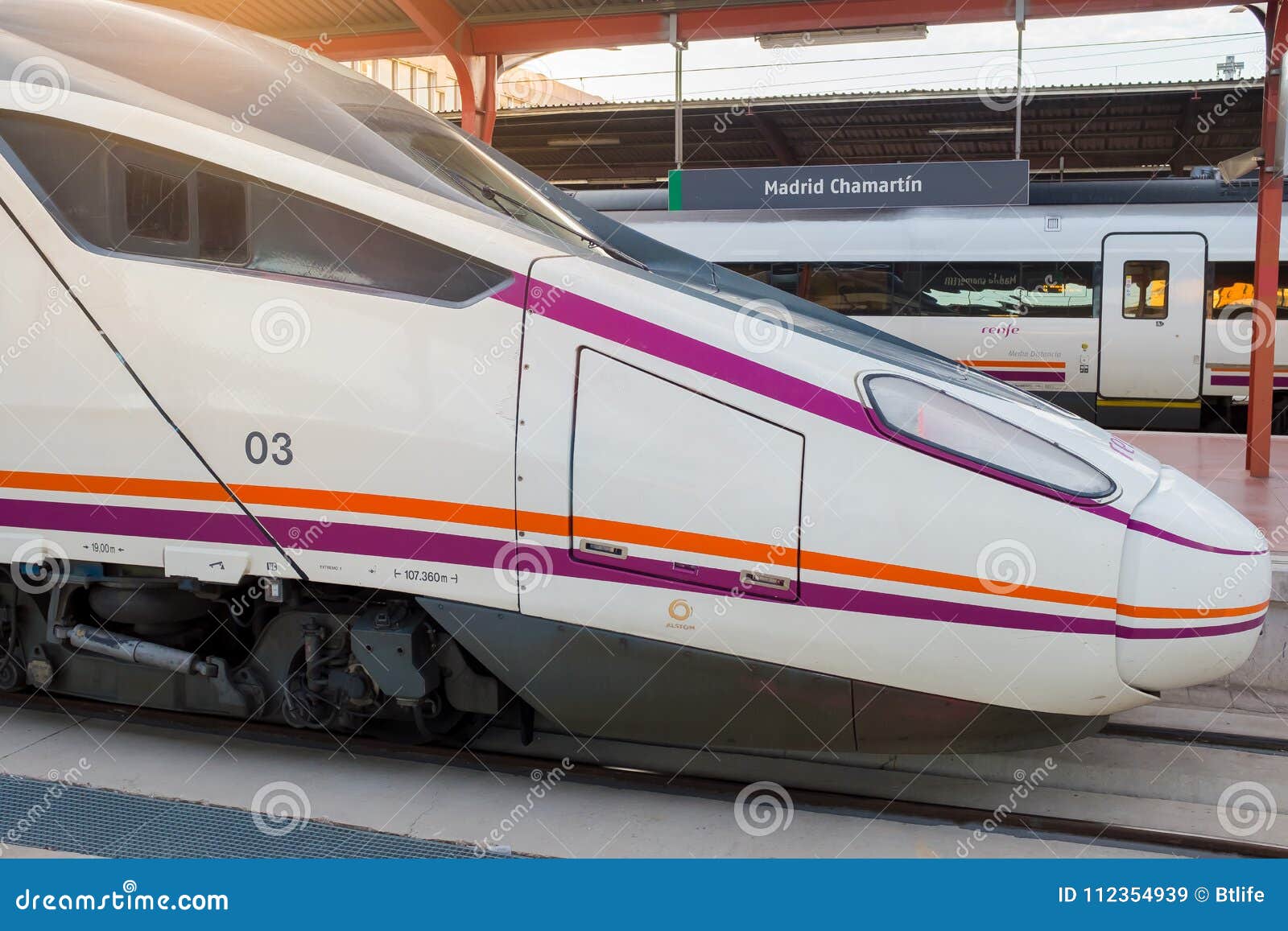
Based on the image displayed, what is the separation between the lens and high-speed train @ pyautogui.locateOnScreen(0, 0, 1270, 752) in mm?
3271

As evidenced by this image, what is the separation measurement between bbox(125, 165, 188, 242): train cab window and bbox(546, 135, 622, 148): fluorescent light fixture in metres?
11.5

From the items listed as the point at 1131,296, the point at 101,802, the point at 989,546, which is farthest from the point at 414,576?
the point at 1131,296

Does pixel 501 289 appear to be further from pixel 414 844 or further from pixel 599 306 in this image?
pixel 414 844

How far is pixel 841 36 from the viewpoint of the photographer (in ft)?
29.5

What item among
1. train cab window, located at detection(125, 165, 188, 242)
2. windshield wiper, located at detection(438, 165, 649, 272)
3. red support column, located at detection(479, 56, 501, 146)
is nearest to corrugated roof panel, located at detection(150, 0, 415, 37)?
red support column, located at detection(479, 56, 501, 146)

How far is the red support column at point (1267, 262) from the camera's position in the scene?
7.31 meters

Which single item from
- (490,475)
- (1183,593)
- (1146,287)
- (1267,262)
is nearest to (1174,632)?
(1183,593)

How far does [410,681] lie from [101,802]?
1.10m

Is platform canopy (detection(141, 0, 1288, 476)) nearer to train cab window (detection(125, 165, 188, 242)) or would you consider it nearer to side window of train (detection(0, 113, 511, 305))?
side window of train (detection(0, 113, 511, 305))

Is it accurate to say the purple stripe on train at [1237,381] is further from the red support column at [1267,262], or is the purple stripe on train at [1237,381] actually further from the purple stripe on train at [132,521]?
the purple stripe on train at [132,521]

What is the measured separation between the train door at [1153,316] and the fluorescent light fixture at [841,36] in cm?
417

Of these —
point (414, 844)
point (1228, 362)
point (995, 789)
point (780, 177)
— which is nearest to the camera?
point (414, 844)

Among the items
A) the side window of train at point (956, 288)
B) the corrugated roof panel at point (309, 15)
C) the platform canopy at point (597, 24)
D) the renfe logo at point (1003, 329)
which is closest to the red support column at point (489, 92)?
the platform canopy at point (597, 24)

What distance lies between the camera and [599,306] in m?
3.40
